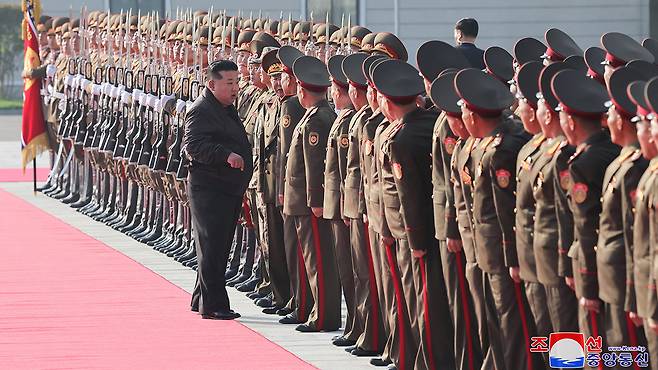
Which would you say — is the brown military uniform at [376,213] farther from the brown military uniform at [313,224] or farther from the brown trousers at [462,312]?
the brown military uniform at [313,224]

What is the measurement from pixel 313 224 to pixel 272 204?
2.69ft

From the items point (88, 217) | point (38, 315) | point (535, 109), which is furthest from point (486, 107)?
point (88, 217)

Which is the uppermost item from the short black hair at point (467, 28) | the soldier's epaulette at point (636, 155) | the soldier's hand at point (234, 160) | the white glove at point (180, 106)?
the short black hair at point (467, 28)

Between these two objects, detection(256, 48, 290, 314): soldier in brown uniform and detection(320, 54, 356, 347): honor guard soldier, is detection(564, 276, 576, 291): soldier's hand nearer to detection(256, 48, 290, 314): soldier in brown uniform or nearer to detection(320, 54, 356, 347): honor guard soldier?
detection(320, 54, 356, 347): honor guard soldier

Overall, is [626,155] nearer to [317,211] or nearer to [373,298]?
[373,298]

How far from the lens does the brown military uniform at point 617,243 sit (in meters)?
6.37

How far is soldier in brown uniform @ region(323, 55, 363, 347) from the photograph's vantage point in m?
9.38

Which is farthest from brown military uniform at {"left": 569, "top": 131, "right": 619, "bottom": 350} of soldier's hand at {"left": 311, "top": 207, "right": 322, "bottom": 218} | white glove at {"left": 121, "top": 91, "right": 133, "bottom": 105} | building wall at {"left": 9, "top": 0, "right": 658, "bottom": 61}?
building wall at {"left": 9, "top": 0, "right": 658, "bottom": 61}

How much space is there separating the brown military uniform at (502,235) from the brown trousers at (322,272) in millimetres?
2600

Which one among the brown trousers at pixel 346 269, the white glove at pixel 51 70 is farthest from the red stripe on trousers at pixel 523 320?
the white glove at pixel 51 70

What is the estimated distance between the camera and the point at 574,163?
669 centimetres

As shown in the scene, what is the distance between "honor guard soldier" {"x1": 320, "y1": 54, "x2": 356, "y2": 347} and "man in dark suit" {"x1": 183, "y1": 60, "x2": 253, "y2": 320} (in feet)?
3.21

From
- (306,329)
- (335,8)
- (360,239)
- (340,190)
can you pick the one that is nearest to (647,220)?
(360,239)

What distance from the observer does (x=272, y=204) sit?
→ 1084 centimetres
